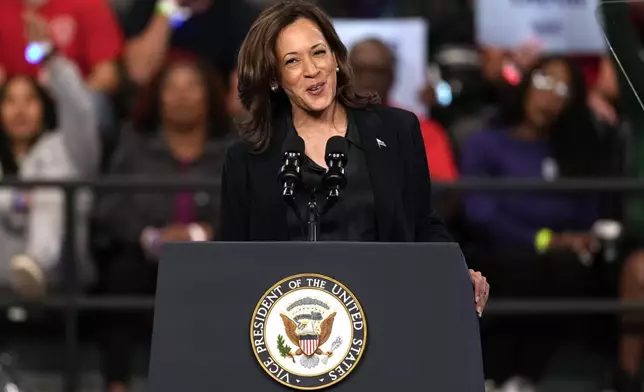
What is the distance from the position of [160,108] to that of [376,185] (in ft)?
9.61

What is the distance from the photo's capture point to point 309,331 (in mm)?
Answer: 2645

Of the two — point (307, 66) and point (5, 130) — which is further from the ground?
point (307, 66)

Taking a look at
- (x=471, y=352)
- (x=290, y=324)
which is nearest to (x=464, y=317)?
(x=471, y=352)

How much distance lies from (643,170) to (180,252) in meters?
3.37

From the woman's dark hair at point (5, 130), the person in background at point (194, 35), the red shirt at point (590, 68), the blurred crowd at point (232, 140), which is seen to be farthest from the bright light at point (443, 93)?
the woman's dark hair at point (5, 130)

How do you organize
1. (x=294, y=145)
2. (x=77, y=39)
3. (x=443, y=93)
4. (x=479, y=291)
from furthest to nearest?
(x=77, y=39) < (x=443, y=93) < (x=294, y=145) < (x=479, y=291)

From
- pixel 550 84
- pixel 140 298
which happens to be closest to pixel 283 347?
pixel 140 298

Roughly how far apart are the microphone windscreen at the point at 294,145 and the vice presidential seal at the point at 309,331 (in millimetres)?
412

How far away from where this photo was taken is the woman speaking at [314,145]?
10.2ft

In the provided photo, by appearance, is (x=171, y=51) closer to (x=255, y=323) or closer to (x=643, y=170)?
(x=643, y=170)

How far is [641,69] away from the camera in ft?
10.0

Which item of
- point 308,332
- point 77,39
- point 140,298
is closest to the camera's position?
point 308,332

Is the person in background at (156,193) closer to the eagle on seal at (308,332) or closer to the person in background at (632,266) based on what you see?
the person in background at (632,266)

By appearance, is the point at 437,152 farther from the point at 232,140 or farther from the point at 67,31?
the point at 67,31
